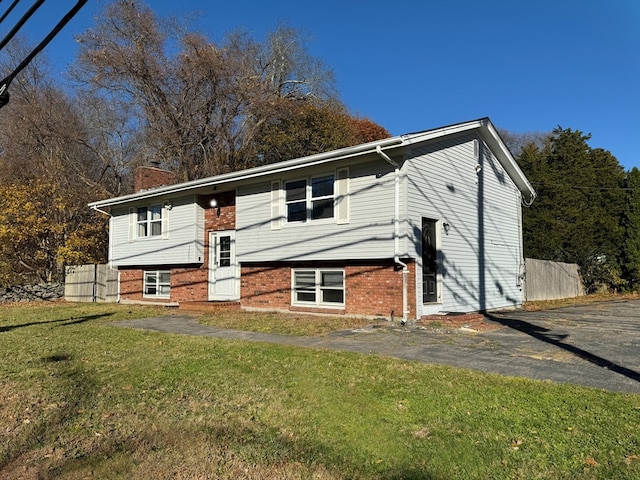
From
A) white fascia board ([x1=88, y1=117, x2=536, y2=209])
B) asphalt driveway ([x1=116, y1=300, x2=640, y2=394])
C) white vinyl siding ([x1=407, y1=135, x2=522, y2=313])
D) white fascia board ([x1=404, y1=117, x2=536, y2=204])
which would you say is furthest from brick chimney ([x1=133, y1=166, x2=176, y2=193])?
white fascia board ([x1=404, y1=117, x2=536, y2=204])

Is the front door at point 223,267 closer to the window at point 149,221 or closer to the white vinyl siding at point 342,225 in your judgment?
the white vinyl siding at point 342,225

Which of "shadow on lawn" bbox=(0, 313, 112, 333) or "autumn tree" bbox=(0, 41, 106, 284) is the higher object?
"autumn tree" bbox=(0, 41, 106, 284)

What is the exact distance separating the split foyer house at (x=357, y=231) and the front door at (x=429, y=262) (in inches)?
1.4

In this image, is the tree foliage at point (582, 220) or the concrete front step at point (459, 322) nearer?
the concrete front step at point (459, 322)

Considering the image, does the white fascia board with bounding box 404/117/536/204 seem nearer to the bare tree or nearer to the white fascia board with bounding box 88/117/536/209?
the white fascia board with bounding box 88/117/536/209

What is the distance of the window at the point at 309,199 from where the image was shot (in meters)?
12.5

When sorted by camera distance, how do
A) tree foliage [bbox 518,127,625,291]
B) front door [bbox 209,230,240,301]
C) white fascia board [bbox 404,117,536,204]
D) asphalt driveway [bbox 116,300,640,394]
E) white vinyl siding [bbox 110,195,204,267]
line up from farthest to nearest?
tree foliage [bbox 518,127,625,291] < white vinyl siding [bbox 110,195,204,267] < front door [bbox 209,230,240,301] < white fascia board [bbox 404,117,536,204] < asphalt driveway [bbox 116,300,640,394]

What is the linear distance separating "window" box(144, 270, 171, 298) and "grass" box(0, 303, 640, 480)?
11053 mm

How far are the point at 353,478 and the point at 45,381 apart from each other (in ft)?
15.3

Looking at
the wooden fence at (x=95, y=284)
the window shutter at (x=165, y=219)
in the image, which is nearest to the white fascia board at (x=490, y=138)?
the window shutter at (x=165, y=219)

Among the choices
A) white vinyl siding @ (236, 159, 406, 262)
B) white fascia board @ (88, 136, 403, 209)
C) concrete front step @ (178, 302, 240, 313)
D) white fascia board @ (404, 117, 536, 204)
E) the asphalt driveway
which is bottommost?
the asphalt driveway

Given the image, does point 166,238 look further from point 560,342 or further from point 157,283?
point 560,342

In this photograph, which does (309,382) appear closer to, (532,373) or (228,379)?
(228,379)

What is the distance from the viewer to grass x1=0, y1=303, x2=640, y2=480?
11.5 ft
